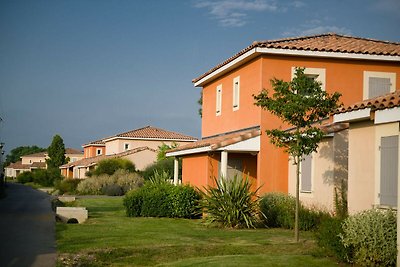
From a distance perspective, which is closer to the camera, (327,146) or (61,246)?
(61,246)

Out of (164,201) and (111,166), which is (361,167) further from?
(111,166)

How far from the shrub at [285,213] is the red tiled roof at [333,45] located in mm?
5673

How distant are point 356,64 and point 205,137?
9.00 meters

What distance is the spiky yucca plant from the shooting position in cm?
2002

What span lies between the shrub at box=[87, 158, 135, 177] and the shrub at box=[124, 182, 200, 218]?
1249 inches

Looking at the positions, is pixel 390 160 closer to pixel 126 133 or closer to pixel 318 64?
pixel 318 64

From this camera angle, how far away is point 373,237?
434 inches

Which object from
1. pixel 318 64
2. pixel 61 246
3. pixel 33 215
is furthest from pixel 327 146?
pixel 33 215

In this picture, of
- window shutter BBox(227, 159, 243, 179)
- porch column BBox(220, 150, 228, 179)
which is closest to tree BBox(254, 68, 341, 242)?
porch column BBox(220, 150, 228, 179)

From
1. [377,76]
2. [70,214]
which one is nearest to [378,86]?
[377,76]

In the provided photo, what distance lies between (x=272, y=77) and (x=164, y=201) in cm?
694

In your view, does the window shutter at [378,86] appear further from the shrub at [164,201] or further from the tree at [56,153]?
the tree at [56,153]

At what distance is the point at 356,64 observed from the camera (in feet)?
77.1

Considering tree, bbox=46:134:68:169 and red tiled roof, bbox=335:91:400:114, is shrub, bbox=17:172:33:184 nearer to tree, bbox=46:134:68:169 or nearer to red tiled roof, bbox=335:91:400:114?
tree, bbox=46:134:68:169
